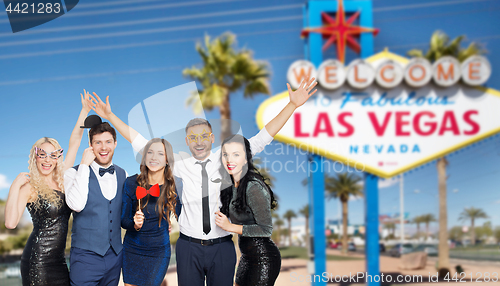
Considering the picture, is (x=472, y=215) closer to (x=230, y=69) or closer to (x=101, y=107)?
(x=230, y=69)

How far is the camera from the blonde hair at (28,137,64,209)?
3340mm

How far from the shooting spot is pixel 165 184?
341 cm

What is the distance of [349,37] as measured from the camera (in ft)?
27.3

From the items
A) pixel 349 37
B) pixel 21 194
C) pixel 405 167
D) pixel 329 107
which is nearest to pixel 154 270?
pixel 21 194

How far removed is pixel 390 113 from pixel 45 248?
6971mm

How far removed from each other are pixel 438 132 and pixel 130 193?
6929mm

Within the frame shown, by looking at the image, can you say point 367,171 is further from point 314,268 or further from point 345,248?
point 345,248

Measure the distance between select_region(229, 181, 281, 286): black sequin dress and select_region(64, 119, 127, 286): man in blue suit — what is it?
1148mm

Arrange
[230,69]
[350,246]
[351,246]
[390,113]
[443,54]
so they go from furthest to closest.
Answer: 1. [351,246]
2. [350,246]
3. [443,54]
4. [230,69]
5. [390,113]

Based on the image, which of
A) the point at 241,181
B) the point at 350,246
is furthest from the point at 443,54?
the point at 350,246

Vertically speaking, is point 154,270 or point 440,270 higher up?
point 154,270

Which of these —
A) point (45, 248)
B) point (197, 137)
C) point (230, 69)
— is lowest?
point (45, 248)

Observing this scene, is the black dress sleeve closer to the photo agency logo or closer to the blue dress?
the blue dress

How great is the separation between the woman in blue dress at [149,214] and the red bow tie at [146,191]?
3 cm
